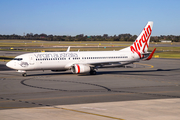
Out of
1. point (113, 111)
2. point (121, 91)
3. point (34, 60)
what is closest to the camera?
point (113, 111)

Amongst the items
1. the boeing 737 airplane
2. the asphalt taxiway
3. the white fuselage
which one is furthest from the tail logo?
the asphalt taxiway

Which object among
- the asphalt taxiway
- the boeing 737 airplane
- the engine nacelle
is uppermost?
the boeing 737 airplane

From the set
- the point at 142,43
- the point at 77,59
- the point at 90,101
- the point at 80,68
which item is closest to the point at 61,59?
the point at 77,59

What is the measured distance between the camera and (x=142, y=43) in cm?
5250

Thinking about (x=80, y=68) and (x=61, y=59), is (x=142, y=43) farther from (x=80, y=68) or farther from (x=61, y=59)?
(x=61, y=59)

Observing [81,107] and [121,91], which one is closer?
[81,107]

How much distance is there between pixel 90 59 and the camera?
154ft

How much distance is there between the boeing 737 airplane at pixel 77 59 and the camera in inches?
1697

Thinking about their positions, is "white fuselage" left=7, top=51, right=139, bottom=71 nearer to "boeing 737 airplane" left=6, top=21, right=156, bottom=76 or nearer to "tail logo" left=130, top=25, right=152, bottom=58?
"boeing 737 airplane" left=6, top=21, right=156, bottom=76

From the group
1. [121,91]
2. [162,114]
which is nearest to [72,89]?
[121,91]

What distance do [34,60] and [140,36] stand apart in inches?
861

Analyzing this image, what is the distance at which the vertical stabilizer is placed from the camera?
51.7 meters

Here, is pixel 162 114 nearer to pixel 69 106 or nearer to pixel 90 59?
pixel 69 106

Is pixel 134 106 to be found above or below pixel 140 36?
below
